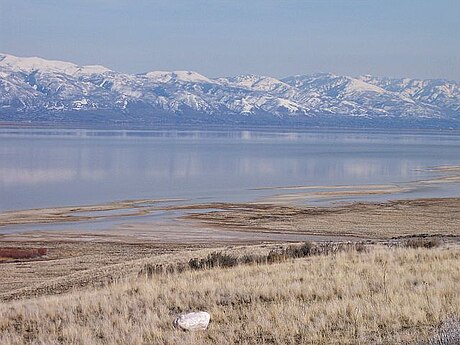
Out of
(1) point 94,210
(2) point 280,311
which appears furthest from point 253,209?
(2) point 280,311

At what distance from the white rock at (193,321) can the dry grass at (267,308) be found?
0.12 m

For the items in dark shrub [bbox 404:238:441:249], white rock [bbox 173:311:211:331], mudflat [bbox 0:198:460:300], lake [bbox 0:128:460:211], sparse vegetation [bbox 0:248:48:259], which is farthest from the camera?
lake [bbox 0:128:460:211]

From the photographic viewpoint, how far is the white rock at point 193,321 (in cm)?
1023

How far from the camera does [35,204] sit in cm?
4641

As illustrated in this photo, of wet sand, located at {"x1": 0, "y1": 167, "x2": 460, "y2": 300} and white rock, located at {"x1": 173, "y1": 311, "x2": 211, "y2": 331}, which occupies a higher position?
A: white rock, located at {"x1": 173, "y1": 311, "x2": 211, "y2": 331}

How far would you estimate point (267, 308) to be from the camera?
36.9 ft

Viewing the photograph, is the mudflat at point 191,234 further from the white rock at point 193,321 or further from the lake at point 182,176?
the white rock at point 193,321

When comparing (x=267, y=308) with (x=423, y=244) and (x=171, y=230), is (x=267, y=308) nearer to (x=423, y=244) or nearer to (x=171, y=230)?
(x=423, y=244)

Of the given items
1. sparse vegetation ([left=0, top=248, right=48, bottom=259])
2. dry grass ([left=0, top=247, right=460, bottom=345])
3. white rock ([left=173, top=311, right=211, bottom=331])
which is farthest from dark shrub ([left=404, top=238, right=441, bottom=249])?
sparse vegetation ([left=0, top=248, right=48, bottom=259])

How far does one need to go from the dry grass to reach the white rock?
12 centimetres

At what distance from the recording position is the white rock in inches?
403

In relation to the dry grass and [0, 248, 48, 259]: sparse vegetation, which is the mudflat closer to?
[0, 248, 48, 259]: sparse vegetation

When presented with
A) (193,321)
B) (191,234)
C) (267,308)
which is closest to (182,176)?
(191,234)

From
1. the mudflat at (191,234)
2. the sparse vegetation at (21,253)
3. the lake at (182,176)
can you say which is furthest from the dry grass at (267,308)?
the lake at (182,176)
